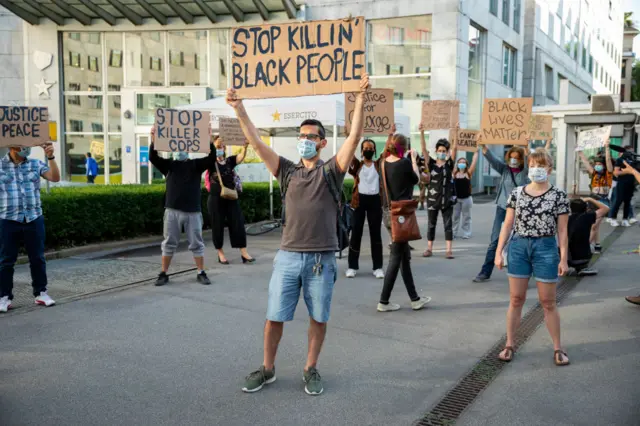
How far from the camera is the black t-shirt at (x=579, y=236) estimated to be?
8.48 meters

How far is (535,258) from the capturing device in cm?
493

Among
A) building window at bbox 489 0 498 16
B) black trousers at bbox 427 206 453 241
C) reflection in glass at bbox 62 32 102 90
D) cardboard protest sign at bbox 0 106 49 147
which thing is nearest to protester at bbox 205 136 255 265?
cardboard protest sign at bbox 0 106 49 147

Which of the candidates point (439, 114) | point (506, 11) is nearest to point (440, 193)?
point (439, 114)

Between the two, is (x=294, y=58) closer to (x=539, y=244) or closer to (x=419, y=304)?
(x=539, y=244)

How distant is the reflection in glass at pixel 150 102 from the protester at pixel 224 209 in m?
18.3

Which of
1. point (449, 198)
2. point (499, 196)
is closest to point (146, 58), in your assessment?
point (449, 198)

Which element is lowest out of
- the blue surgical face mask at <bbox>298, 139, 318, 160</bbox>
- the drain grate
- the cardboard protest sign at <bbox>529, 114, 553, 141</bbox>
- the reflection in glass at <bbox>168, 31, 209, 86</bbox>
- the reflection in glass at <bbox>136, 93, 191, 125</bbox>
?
the drain grate

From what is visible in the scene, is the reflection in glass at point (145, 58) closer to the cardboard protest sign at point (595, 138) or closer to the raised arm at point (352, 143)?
the cardboard protest sign at point (595, 138)

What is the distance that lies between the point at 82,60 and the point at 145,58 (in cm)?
295

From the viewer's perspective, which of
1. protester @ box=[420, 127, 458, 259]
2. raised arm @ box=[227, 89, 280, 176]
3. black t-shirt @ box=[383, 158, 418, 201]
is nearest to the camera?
raised arm @ box=[227, 89, 280, 176]

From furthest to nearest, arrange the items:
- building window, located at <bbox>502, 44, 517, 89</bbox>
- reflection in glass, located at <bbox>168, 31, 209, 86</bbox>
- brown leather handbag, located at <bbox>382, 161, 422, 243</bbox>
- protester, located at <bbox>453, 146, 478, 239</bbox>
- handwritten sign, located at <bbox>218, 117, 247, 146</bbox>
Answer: building window, located at <bbox>502, 44, 517, 89</bbox> < reflection in glass, located at <bbox>168, 31, 209, 86</bbox> < protester, located at <bbox>453, 146, 478, 239</bbox> < handwritten sign, located at <bbox>218, 117, 247, 146</bbox> < brown leather handbag, located at <bbox>382, 161, 422, 243</bbox>

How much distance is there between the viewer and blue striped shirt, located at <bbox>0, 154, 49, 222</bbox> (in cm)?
632

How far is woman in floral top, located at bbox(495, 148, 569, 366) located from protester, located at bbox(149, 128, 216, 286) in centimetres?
410

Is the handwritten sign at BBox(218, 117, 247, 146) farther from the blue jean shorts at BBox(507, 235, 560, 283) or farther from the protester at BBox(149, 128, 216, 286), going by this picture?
the blue jean shorts at BBox(507, 235, 560, 283)
